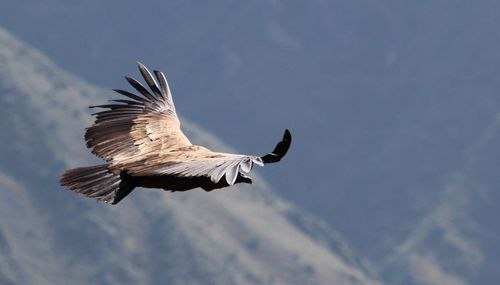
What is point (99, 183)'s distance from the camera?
21109 mm

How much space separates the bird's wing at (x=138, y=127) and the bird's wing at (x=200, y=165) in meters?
1.08

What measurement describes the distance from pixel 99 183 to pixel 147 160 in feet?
2.49

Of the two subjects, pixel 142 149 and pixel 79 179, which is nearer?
pixel 79 179

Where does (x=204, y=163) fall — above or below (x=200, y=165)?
above

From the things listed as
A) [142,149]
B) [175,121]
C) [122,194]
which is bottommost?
[122,194]

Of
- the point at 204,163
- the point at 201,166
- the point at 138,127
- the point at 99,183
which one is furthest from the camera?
the point at 138,127

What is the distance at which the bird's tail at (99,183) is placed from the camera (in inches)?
806

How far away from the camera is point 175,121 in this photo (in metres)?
26.3

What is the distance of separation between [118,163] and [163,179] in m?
1.88

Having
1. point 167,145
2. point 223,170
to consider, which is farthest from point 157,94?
point 223,170

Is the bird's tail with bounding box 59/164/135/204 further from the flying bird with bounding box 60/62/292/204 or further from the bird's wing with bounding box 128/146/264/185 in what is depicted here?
the bird's wing with bounding box 128/146/264/185

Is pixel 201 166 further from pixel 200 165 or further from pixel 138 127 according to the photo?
pixel 138 127

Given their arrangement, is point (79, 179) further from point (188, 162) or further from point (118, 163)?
point (188, 162)

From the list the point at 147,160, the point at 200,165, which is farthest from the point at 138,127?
the point at 200,165
